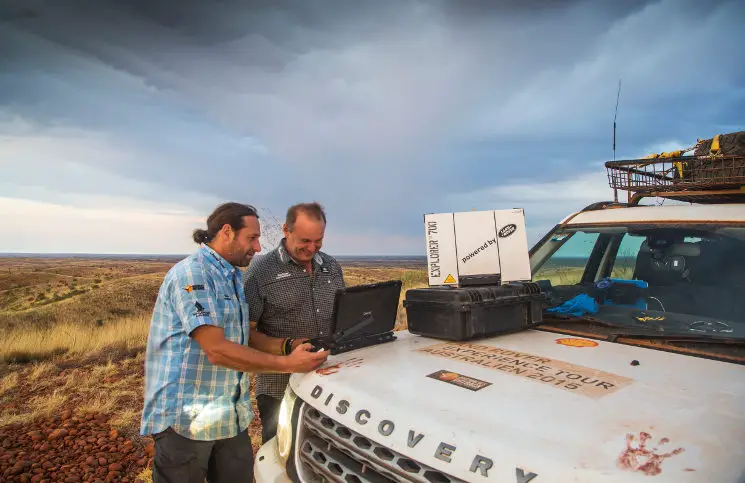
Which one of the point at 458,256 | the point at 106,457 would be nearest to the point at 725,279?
the point at 458,256

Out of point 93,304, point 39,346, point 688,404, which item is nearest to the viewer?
point 688,404

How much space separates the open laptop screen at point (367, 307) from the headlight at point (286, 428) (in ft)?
1.47

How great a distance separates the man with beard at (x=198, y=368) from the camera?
231cm

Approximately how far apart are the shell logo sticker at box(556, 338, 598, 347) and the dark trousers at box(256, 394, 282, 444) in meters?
1.79

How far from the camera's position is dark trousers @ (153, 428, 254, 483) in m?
2.34

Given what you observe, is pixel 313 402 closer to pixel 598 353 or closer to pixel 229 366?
pixel 229 366

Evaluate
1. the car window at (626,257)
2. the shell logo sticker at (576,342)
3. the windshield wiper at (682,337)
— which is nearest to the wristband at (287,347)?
the shell logo sticker at (576,342)

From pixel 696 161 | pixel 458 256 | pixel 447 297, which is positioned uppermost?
pixel 696 161

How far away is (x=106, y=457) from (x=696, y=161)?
20.6 ft

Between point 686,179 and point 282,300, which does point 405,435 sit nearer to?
point 282,300

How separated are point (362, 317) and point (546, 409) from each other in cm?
130

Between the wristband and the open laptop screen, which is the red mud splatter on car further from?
the wristband

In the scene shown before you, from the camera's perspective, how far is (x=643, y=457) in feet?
4.56

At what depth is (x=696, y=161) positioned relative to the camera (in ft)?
15.1
